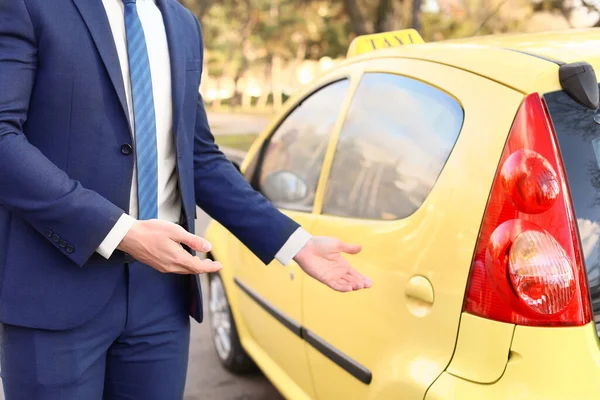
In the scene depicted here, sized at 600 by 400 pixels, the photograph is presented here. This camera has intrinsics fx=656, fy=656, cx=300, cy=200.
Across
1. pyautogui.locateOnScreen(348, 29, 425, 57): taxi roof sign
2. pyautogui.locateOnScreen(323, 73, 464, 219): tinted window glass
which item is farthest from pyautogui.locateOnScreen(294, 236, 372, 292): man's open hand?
pyautogui.locateOnScreen(348, 29, 425, 57): taxi roof sign

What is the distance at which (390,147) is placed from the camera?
215 centimetres

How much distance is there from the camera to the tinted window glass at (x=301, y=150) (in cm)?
258

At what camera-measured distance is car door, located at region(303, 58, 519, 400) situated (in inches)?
66.9

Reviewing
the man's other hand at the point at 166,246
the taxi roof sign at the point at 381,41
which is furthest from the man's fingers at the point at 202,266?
the taxi roof sign at the point at 381,41

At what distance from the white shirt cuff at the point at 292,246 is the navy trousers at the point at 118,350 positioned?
278mm

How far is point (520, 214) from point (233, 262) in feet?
6.27

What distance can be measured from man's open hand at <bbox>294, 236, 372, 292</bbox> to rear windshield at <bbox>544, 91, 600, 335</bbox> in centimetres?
54

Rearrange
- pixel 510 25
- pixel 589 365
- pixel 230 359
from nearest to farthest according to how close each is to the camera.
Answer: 1. pixel 589 365
2. pixel 230 359
3. pixel 510 25

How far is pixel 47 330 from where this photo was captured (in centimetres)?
151

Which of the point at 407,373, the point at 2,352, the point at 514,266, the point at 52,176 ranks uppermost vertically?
the point at 52,176

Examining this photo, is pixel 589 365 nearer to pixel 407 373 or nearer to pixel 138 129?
pixel 407 373

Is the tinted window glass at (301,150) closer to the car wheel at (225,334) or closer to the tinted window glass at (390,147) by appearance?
the tinted window glass at (390,147)

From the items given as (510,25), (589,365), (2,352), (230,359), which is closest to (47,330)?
(2,352)

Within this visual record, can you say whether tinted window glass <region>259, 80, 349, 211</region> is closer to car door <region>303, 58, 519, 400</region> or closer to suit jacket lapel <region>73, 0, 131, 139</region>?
car door <region>303, 58, 519, 400</region>
